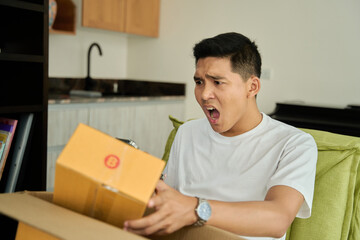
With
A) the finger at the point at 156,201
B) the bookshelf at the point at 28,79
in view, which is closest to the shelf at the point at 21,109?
the bookshelf at the point at 28,79

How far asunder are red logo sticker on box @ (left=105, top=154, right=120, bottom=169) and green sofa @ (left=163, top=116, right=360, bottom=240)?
32.9 inches

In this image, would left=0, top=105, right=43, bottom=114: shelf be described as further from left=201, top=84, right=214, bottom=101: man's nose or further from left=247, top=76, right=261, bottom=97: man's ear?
left=247, top=76, right=261, bottom=97: man's ear

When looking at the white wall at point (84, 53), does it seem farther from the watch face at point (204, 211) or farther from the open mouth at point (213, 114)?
the watch face at point (204, 211)

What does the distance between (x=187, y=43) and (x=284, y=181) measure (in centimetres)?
303

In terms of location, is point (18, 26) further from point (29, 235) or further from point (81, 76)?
point (81, 76)

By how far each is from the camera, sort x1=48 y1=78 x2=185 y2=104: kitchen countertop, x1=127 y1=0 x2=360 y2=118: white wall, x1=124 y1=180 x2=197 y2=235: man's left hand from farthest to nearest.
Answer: x1=48 y1=78 x2=185 y2=104: kitchen countertop < x1=127 y1=0 x2=360 y2=118: white wall < x1=124 y1=180 x2=197 y2=235: man's left hand

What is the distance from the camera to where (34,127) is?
5.11 ft

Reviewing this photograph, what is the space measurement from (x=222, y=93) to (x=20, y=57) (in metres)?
0.76

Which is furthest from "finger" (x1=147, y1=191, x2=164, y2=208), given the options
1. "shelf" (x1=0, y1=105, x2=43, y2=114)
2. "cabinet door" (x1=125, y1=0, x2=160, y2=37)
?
"cabinet door" (x1=125, y1=0, x2=160, y2=37)

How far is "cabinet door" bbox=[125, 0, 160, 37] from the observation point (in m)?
3.89

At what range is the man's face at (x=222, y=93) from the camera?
1275 mm

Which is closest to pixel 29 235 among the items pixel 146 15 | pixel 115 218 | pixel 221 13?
pixel 115 218

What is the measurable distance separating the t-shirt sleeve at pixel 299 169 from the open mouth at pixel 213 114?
9.8 inches

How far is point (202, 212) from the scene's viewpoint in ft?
2.69
